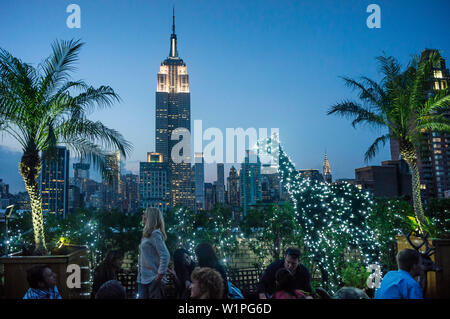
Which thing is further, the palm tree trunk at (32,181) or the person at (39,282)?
the palm tree trunk at (32,181)

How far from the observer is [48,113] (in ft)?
16.6

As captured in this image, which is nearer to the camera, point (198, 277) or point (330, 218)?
point (198, 277)

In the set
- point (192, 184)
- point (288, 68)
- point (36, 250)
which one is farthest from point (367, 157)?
point (192, 184)

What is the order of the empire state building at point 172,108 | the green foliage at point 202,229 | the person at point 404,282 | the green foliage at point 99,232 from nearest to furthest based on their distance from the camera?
the person at point 404,282, the green foliage at point 99,232, the green foliage at point 202,229, the empire state building at point 172,108

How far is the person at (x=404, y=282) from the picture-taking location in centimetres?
249

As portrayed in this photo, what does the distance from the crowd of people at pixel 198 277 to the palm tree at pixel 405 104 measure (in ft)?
14.5

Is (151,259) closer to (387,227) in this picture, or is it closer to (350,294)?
(350,294)

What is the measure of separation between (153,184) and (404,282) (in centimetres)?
11946

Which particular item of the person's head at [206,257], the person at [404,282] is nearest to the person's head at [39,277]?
the person's head at [206,257]

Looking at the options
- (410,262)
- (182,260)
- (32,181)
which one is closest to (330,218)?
(410,262)

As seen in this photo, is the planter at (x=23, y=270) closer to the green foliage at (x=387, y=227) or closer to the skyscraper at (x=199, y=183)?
the green foliage at (x=387, y=227)

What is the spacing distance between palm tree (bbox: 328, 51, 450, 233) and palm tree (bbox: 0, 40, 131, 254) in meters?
5.52

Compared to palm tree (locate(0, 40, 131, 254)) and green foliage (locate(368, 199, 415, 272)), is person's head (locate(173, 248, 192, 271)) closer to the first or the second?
palm tree (locate(0, 40, 131, 254))
